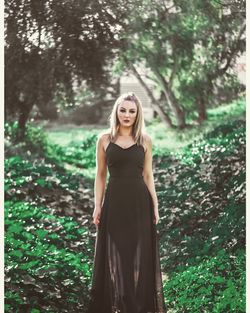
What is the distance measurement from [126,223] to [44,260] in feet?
3.13

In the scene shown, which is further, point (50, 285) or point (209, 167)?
point (209, 167)

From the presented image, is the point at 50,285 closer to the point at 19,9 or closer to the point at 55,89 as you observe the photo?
the point at 55,89

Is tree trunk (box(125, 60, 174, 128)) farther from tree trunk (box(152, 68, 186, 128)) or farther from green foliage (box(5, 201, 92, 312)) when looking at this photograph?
green foliage (box(5, 201, 92, 312))

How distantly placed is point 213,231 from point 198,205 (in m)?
0.28

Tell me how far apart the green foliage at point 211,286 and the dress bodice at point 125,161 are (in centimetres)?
105

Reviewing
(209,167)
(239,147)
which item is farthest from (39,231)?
(239,147)

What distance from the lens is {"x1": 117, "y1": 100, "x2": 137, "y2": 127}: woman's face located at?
13.0 ft

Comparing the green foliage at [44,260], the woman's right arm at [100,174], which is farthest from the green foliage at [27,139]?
the woman's right arm at [100,174]

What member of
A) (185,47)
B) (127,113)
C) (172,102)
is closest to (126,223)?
(127,113)

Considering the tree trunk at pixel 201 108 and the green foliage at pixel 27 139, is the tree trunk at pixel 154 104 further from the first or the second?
the green foliage at pixel 27 139

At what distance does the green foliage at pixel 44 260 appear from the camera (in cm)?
418

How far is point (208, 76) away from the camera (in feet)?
15.5

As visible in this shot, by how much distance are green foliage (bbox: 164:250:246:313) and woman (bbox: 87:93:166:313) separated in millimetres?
279

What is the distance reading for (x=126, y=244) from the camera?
3914 millimetres
